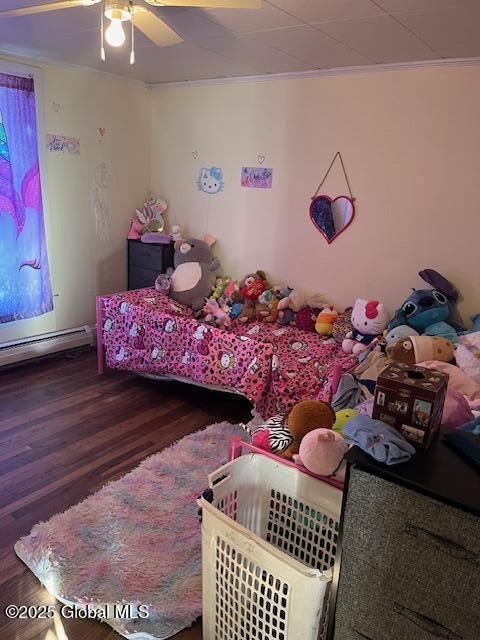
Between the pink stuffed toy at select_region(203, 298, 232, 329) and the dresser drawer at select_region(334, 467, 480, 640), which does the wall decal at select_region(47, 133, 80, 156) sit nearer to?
the pink stuffed toy at select_region(203, 298, 232, 329)

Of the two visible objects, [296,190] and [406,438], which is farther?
[296,190]

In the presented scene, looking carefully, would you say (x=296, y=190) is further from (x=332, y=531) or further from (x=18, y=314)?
(x=332, y=531)

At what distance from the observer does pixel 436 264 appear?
3014mm

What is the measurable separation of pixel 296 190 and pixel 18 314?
2.20 metres

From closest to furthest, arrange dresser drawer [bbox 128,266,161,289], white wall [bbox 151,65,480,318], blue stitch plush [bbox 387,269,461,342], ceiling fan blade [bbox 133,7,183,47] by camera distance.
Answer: ceiling fan blade [bbox 133,7,183,47] < blue stitch plush [bbox 387,269,461,342] < white wall [bbox 151,65,480,318] < dresser drawer [bbox 128,266,161,289]

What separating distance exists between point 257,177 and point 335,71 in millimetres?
897

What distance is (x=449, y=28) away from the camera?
223 cm

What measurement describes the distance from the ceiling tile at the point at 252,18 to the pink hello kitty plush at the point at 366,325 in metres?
1.62

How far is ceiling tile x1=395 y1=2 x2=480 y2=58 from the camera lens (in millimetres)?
2037

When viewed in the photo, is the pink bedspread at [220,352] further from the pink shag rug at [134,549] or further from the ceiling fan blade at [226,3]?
the ceiling fan blade at [226,3]

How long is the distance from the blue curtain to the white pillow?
Answer: 2882mm

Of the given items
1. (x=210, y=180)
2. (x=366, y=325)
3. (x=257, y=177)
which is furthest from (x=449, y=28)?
(x=210, y=180)

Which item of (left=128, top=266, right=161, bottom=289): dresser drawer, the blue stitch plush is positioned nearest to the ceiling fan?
the blue stitch plush

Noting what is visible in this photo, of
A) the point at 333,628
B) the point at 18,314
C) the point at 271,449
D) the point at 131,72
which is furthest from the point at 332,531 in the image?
the point at 131,72
